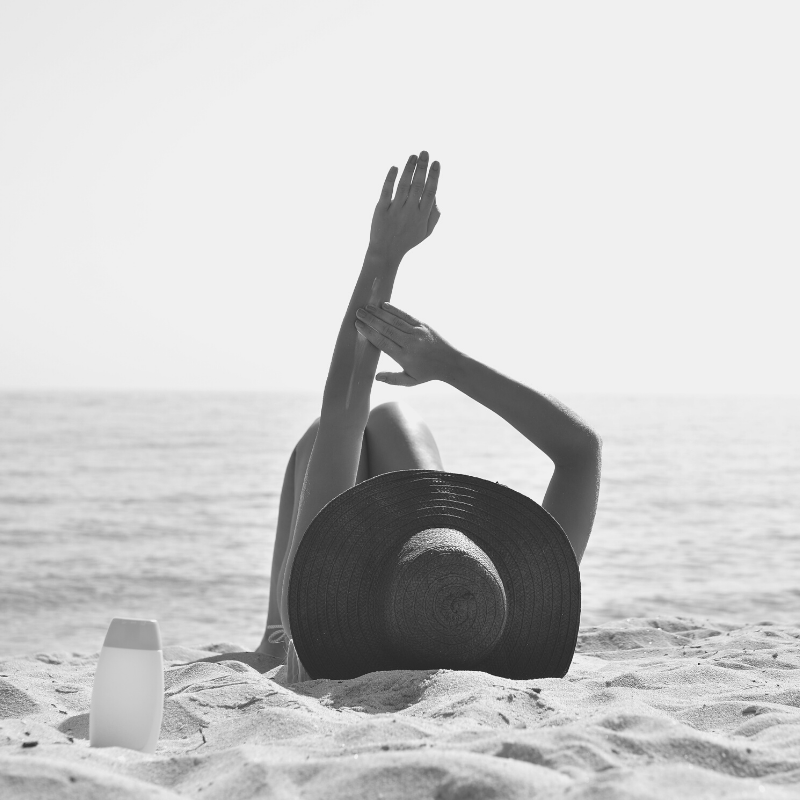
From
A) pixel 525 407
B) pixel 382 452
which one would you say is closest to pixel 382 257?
pixel 382 452

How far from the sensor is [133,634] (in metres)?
2.20

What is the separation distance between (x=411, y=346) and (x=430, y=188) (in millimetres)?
795

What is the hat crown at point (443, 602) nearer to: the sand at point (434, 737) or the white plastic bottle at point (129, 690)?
the sand at point (434, 737)

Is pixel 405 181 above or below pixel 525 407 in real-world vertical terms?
above

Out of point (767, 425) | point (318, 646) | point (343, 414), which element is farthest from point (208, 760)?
point (767, 425)

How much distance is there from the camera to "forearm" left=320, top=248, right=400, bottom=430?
351 centimetres

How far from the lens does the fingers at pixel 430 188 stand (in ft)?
12.5

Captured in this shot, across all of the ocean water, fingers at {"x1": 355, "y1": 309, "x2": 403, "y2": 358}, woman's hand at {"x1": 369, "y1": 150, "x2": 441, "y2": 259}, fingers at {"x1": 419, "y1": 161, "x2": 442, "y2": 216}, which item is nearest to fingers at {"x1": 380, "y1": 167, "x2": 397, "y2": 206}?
woman's hand at {"x1": 369, "y1": 150, "x2": 441, "y2": 259}

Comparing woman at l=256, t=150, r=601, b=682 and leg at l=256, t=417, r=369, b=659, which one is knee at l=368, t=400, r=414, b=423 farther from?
leg at l=256, t=417, r=369, b=659

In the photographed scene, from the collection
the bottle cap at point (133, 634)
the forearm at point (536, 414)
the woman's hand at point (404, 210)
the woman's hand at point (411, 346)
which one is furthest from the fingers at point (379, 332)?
the bottle cap at point (133, 634)

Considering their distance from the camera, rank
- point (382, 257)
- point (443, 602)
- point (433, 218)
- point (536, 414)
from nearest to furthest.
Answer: point (443, 602) < point (536, 414) < point (382, 257) < point (433, 218)

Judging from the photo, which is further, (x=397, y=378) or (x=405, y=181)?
(x=405, y=181)

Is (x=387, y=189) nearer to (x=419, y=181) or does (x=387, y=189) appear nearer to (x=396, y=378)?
(x=419, y=181)

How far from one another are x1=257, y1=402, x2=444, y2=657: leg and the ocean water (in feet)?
7.71
